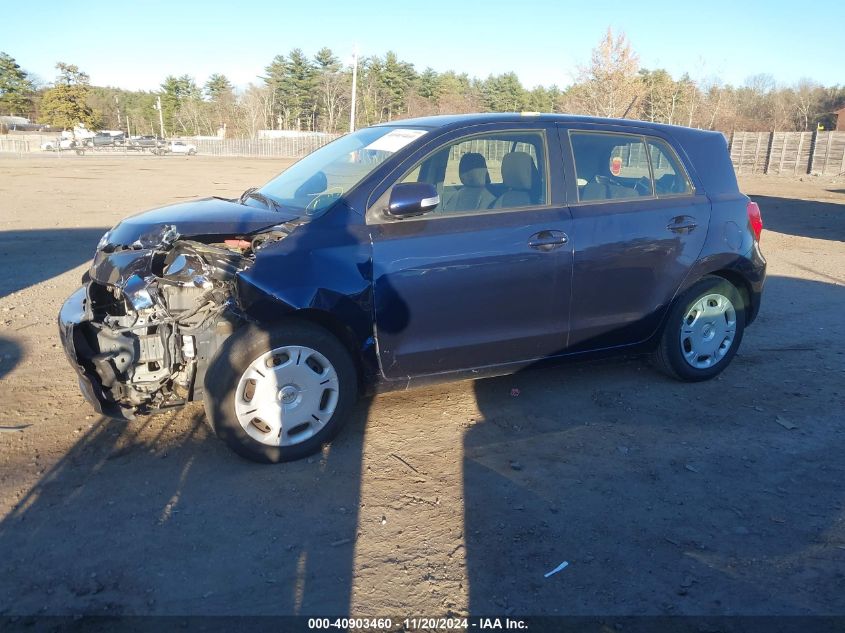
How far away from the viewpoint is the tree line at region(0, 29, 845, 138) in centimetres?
5103

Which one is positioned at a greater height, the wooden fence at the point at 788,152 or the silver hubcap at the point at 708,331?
the wooden fence at the point at 788,152

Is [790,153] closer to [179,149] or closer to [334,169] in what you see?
[334,169]

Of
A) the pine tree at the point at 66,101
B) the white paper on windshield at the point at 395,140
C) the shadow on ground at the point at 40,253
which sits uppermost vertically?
the pine tree at the point at 66,101

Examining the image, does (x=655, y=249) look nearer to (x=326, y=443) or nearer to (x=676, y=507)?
(x=676, y=507)

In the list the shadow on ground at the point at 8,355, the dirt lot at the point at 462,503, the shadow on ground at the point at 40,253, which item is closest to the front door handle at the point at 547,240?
the dirt lot at the point at 462,503

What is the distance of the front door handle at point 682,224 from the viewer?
479cm

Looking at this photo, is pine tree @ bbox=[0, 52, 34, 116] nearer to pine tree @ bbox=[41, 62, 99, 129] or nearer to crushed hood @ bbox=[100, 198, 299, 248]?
pine tree @ bbox=[41, 62, 99, 129]

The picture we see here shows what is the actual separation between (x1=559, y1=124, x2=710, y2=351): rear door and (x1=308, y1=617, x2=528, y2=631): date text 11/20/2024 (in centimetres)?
232

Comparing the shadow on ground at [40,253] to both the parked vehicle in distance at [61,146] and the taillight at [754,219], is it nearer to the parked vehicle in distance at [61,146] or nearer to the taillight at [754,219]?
the taillight at [754,219]

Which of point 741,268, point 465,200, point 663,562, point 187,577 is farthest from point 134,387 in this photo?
point 741,268

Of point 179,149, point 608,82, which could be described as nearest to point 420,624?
point 608,82

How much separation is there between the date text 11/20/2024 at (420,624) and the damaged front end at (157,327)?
1.77m

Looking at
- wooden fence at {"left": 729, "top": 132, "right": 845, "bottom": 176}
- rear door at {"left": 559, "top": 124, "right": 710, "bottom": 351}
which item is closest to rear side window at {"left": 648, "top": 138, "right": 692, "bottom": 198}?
rear door at {"left": 559, "top": 124, "right": 710, "bottom": 351}

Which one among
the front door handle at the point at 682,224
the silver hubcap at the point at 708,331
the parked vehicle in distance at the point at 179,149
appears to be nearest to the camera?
the front door handle at the point at 682,224
